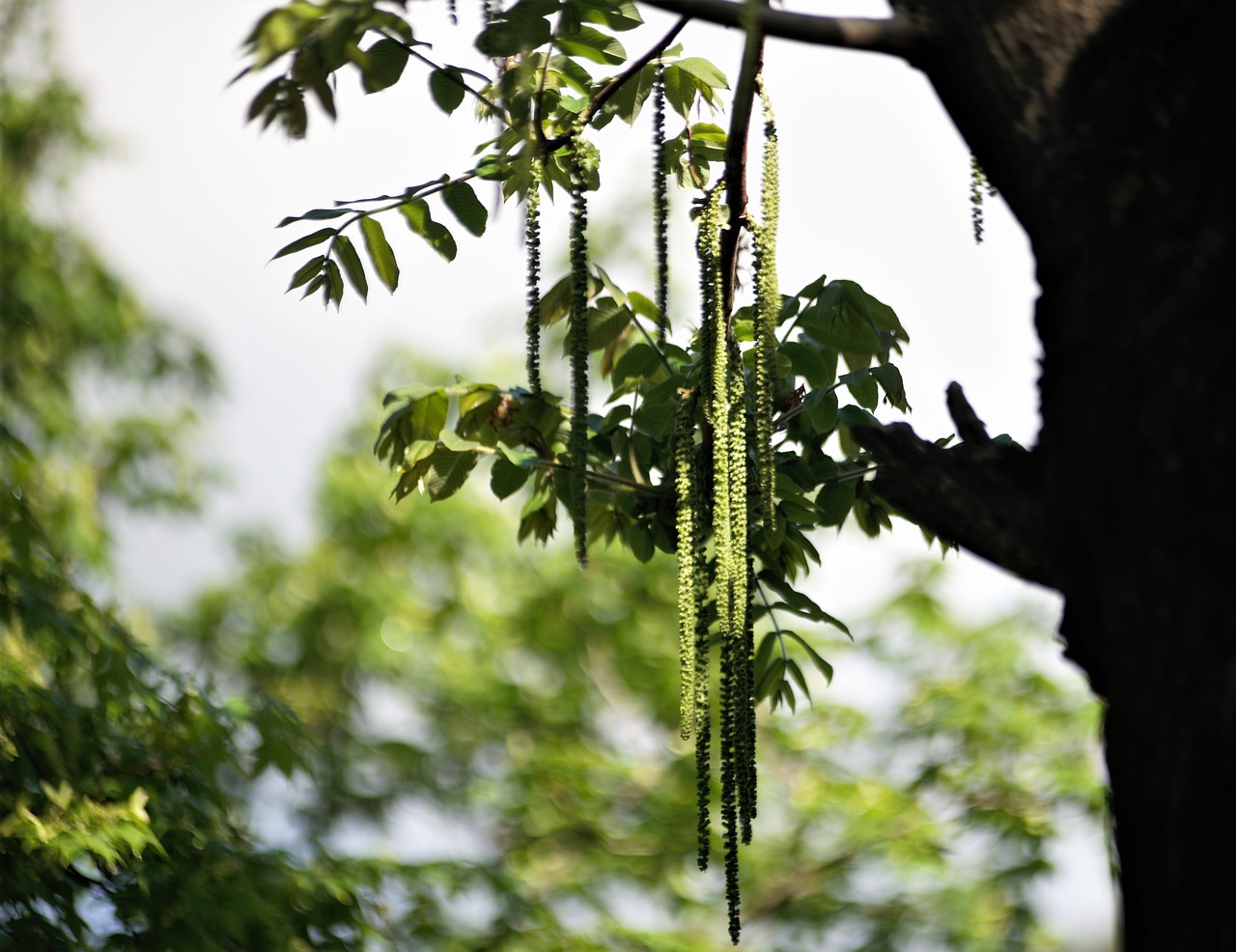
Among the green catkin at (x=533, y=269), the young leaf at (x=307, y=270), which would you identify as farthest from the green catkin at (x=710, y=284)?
the young leaf at (x=307, y=270)

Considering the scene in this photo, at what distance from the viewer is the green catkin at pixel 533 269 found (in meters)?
2.04

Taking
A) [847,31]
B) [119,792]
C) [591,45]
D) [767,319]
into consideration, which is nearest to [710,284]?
[767,319]

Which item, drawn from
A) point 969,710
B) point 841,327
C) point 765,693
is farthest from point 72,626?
point 969,710

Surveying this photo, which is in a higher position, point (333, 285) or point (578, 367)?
point (333, 285)

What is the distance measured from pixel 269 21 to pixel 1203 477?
1119 millimetres

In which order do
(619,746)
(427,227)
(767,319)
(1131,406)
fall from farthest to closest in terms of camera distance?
(619,746), (427,227), (767,319), (1131,406)

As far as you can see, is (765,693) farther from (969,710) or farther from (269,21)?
(969,710)

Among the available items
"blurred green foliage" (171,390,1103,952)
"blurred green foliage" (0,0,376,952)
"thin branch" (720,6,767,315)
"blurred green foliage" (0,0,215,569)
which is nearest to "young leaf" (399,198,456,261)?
"thin branch" (720,6,767,315)

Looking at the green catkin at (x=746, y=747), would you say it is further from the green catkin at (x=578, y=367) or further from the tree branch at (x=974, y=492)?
the tree branch at (x=974, y=492)

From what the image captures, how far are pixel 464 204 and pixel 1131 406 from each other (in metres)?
1.15

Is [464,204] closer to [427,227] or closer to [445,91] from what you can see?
[427,227]

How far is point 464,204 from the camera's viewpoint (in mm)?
2086

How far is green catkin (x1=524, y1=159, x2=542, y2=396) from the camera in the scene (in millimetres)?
2039

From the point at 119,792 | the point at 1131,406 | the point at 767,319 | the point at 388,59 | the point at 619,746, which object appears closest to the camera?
the point at 1131,406
